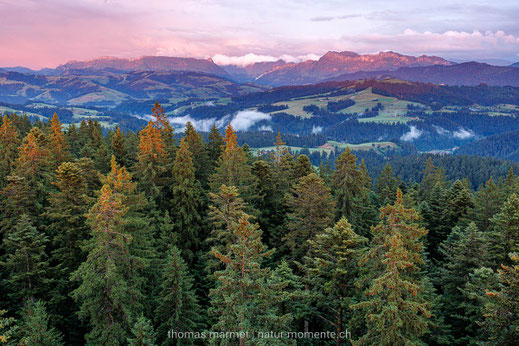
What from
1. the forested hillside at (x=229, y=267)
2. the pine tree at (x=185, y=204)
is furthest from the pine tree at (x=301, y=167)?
the pine tree at (x=185, y=204)

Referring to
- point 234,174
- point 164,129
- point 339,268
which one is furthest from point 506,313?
point 164,129

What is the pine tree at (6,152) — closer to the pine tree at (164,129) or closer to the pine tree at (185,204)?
the pine tree at (164,129)

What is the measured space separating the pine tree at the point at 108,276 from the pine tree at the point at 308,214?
14.3m

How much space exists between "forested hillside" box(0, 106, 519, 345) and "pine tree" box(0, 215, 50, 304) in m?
0.13

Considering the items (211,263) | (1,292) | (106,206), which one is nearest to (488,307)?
(211,263)

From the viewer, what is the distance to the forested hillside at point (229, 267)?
64.9ft

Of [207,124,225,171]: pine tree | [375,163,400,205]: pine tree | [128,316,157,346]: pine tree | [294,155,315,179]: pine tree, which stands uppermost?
[207,124,225,171]: pine tree

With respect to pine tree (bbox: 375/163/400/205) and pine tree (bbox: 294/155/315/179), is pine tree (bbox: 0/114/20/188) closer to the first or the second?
pine tree (bbox: 294/155/315/179)

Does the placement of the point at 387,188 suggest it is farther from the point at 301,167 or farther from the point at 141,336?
the point at 141,336

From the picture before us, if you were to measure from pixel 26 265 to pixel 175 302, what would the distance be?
12668mm

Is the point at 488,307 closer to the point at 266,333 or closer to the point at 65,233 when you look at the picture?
the point at 266,333

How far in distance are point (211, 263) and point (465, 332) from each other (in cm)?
2310

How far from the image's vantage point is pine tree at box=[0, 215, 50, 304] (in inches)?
1035

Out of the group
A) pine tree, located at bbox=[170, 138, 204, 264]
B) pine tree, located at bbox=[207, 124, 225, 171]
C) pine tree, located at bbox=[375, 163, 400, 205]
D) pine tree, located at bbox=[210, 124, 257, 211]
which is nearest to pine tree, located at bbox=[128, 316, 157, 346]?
pine tree, located at bbox=[170, 138, 204, 264]
